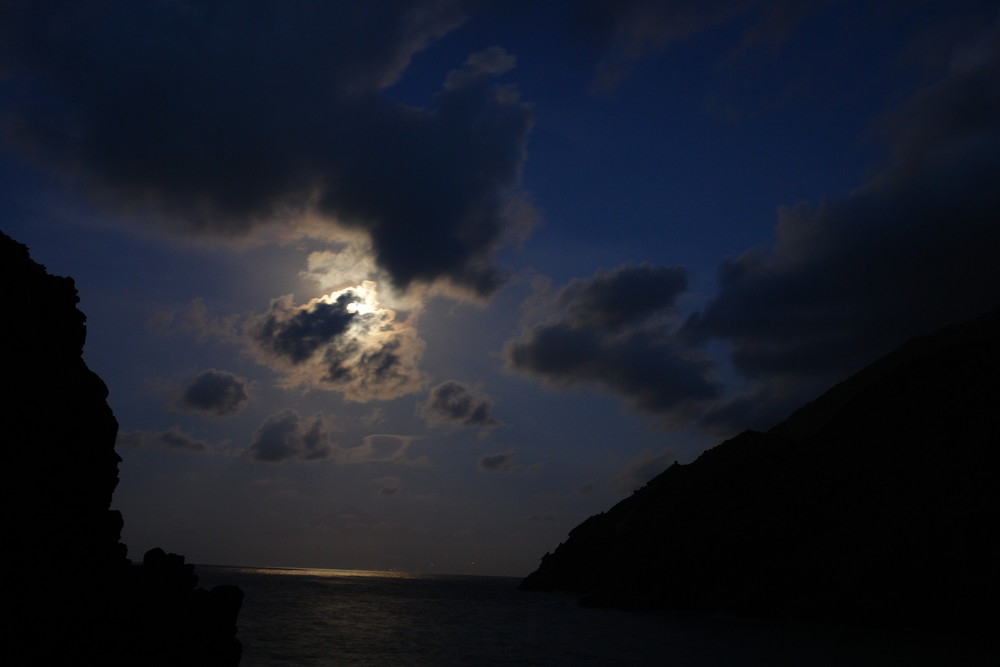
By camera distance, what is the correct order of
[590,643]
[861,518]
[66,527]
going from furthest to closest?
[861,518] → [590,643] → [66,527]

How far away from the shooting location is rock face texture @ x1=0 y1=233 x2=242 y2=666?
20.8 meters

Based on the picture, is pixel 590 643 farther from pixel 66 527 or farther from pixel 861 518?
pixel 66 527

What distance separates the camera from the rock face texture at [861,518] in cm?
7381

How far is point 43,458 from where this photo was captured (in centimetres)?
2197

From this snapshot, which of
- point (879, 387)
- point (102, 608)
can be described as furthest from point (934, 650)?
point (102, 608)

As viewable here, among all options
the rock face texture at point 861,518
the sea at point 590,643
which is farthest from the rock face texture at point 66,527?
the rock face texture at point 861,518

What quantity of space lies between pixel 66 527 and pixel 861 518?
90.3m

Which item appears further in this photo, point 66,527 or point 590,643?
point 590,643

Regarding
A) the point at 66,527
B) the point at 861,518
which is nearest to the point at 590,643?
the point at 861,518

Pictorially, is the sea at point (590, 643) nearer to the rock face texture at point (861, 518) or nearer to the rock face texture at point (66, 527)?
the rock face texture at point (861, 518)

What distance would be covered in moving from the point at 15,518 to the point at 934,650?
6849cm

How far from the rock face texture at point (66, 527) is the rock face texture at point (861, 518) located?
252ft

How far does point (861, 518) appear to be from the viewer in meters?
85.2

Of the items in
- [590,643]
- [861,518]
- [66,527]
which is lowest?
[590,643]
